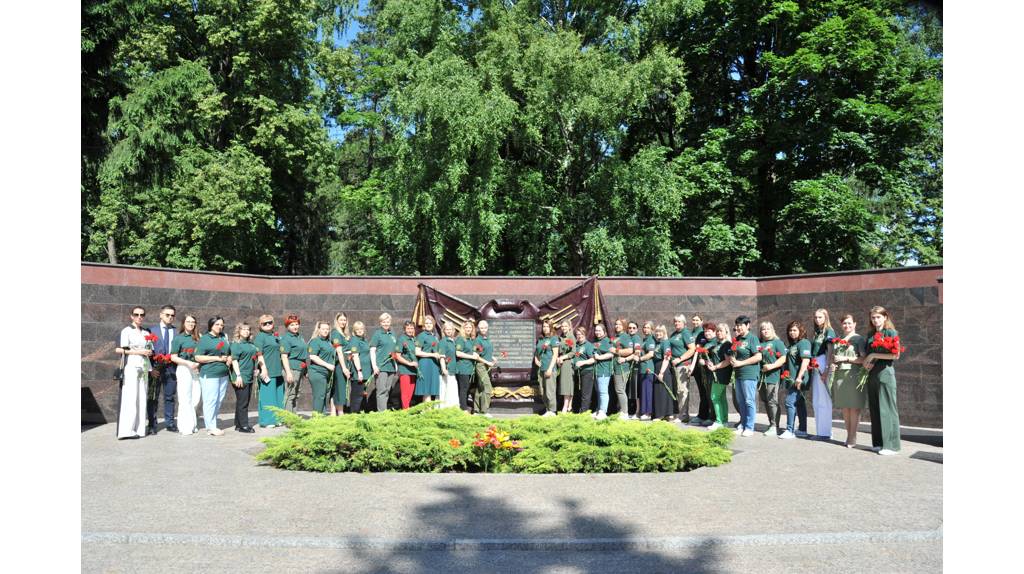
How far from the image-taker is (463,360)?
14281 millimetres

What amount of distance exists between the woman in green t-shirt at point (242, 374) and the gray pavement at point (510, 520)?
3250 millimetres

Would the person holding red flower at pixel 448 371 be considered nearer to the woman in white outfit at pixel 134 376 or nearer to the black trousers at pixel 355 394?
the black trousers at pixel 355 394

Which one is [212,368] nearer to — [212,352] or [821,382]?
[212,352]

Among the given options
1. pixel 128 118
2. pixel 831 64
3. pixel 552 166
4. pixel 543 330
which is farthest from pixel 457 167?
pixel 831 64

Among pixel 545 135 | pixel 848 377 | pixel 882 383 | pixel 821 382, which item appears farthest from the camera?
pixel 545 135

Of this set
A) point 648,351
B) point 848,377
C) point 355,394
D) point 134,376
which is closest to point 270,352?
point 355,394

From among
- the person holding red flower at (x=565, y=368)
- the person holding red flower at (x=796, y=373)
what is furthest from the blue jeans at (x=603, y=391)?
the person holding red flower at (x=796, y=373)

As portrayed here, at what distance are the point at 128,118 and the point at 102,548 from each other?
2138 centimetres

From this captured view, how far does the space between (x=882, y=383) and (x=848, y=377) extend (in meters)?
0.59

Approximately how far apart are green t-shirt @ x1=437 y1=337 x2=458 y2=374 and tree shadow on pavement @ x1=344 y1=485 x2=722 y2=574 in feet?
24.5

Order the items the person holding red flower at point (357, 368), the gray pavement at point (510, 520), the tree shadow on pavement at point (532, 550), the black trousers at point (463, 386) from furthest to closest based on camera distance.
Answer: the black trousers at point (463, 386), the person holding red flower at point (357, 368), the gray pavement at point (510, 520), the tree shadow on pavement at point (532, 550)

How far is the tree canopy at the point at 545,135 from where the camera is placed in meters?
23.1

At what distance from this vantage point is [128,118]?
2403 centimetres

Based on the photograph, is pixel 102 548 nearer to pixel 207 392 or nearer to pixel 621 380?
pixel 207 392
